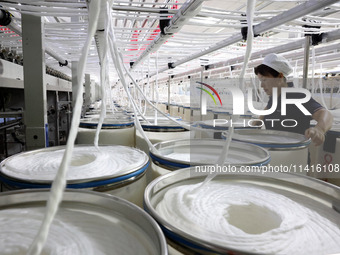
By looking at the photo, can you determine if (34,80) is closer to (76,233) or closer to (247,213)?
(76,233)

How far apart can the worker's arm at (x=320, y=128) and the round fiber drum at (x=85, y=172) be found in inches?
45.3

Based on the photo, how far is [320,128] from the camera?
5.50 feet

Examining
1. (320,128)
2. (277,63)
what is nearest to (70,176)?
(320,128)

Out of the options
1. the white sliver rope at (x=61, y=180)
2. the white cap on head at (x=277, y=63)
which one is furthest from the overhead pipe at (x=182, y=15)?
the white cap on head at (x=277, y=63)

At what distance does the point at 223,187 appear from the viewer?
75 centimetres

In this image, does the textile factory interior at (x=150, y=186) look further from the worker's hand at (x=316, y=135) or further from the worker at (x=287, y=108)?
the worker at (x=287, y=108)

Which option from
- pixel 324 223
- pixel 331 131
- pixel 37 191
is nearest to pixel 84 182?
pixel 37 191

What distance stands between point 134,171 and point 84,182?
15 centimetres

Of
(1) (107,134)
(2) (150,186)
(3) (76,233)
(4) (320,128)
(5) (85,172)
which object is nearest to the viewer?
(3) (76,233)

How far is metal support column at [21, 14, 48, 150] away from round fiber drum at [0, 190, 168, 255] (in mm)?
731

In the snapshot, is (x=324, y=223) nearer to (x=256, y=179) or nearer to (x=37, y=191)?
(x=256, y=179)

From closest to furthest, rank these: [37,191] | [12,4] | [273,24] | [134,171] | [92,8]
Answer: [92,8], [37,191], [134,171], [12,4], [273,24]

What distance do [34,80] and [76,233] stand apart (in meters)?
0.97

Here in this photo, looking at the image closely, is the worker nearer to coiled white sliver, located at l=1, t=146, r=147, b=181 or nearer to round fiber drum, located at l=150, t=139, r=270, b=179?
round fiber drum, located at l=150, t=139, r=270, b=179
